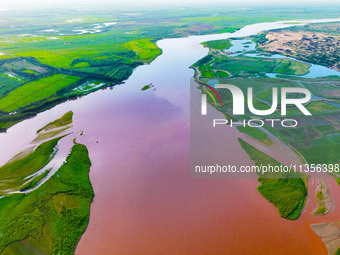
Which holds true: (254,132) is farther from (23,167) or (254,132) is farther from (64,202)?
(23,167)

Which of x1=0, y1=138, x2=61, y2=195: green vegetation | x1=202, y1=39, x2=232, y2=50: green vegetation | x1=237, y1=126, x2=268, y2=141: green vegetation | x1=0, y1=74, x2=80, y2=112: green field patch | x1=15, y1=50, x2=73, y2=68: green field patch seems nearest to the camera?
x1=0, y1=138, x2=61, y2=195: green vegetation

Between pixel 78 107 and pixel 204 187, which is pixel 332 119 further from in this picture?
pixel 78 107

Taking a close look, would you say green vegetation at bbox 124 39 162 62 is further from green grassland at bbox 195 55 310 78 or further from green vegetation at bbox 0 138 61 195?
green vegetation at bbox 0 138 61 195

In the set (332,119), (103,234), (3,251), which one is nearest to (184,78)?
(332,119)

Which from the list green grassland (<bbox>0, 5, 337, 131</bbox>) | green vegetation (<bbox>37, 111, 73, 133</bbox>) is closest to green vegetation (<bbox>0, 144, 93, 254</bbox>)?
green vegetation (<bbox>37, 111, 73, 133</bbox>)

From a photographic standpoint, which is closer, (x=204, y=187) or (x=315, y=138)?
(x=204, y=187)

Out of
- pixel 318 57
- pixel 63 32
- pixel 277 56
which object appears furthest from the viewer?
pixel 63 32

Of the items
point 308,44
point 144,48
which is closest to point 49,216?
point 144,48
